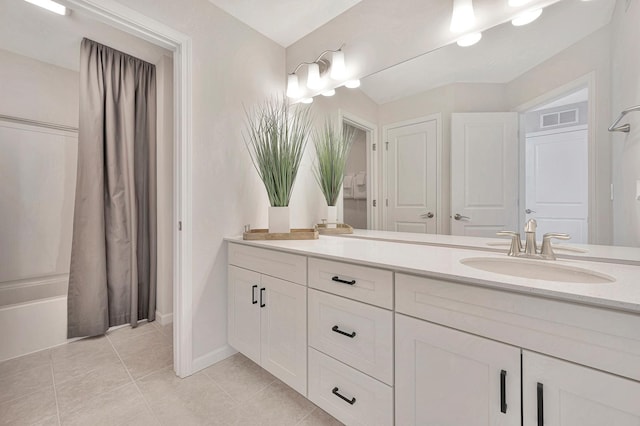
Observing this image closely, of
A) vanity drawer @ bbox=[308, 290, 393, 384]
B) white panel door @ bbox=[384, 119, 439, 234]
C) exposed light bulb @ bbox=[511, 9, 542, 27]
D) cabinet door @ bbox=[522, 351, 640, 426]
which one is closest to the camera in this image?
cabinet door @ bbox=[522, 351, 640, 426]

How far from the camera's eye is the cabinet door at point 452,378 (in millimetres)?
755

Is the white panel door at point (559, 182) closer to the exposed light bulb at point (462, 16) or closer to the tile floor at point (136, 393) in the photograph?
the exposed light bulb at point (462, 16)

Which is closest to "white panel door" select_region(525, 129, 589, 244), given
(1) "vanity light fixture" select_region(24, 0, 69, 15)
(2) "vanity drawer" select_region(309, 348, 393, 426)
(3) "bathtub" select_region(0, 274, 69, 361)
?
(2) "vanity drawer" select_region(309, 348, 393, 426)

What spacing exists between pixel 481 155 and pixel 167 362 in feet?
7.37

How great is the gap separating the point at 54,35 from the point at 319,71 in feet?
6.54

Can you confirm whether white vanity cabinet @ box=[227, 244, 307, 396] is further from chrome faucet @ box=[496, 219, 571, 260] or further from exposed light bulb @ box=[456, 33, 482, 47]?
exposed light bulb @ box=[456, 33, 482, 47]

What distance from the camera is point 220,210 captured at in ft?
5.90

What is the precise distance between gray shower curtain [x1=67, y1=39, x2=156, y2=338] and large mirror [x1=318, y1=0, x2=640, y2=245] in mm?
1912

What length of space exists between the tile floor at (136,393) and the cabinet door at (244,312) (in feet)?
0.58

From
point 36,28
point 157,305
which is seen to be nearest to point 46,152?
point 36,28

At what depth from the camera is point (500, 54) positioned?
51.1 inches

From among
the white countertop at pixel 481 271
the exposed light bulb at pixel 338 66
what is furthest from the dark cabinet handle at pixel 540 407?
the exposed light bulb at pixel 338 66

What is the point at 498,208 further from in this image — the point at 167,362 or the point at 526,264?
the point at 167,362

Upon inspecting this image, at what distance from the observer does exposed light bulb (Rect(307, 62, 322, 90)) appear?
1967 millimetres
